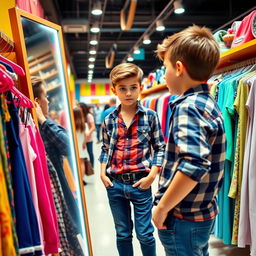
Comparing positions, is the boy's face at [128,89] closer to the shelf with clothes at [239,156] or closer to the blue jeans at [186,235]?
the shelf with clothes at [239,156]

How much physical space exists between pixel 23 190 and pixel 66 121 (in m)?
1.37

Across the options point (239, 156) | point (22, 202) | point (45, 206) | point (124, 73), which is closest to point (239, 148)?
point (239, 156)

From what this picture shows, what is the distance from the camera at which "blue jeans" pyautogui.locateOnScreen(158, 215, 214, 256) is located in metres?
1.39

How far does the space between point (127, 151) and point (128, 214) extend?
44 cm

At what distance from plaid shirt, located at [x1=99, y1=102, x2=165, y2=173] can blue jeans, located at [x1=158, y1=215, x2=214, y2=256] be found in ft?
2.46

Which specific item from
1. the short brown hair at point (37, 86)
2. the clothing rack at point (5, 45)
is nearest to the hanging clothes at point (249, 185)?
the short brown hair at point (37, 86)

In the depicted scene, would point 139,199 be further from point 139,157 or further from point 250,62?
point 250,62

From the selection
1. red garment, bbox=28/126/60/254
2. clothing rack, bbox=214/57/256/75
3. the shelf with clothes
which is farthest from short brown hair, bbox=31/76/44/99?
clothing rack, bbox=214/57/256/75

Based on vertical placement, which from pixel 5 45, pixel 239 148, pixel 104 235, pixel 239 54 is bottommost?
pixel 104 235

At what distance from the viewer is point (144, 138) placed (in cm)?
219

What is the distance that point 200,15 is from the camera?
10625 millimetres

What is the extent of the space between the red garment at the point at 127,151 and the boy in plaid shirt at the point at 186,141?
27.2 inches

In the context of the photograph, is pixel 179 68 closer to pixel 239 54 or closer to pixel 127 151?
pixel 127 151

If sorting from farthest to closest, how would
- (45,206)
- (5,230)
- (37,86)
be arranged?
(37,86) → (45,206) → (5,230)
